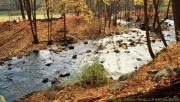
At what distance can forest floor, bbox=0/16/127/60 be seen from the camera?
96.9 feet

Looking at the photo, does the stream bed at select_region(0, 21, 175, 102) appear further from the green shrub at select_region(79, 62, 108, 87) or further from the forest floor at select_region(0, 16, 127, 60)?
the green shrub at select_region(79, 62, 108, 87)

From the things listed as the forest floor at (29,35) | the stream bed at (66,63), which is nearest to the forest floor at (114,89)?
the stream bed at (66,63)

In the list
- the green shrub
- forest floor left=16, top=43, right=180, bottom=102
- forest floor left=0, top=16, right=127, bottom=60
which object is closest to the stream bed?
forest floor left=0, top=16, right=127, bottom=60

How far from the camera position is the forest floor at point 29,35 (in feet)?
96.9

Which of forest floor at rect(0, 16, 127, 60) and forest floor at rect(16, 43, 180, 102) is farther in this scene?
forest floor at rect(0, 16, 127, 60)

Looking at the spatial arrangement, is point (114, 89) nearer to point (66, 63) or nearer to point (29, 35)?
point (66, 63)

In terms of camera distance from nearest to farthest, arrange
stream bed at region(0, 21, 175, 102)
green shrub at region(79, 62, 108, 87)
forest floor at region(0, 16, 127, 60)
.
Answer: green shrub at region(79, 62, 108, 87) → stream bed at region(0, 21, 175, 102) → forest floor at region(0, 16, 127, 60)

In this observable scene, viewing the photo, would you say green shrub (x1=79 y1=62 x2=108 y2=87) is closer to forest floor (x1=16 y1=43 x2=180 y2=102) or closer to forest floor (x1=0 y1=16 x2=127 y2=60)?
forest floor (x1=16 y1=43 x2=180 y2=102)

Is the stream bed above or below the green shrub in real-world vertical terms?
below

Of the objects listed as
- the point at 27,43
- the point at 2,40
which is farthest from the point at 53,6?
the point at 2,40

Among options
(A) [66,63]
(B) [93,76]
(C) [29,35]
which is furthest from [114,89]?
(C) [29,35]

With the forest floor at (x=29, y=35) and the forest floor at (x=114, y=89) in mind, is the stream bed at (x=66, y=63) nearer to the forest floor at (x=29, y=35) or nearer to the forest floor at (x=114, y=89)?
the forest floor at (x=29, y=35)

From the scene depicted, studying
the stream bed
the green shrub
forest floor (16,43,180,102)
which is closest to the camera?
forest floor (16,43,180,102)

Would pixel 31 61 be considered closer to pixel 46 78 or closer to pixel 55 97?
pixel 46 78
